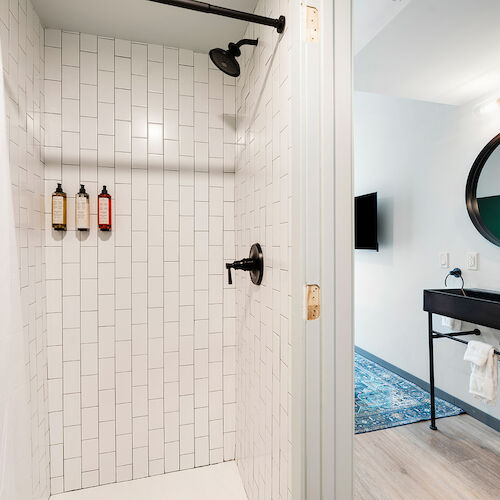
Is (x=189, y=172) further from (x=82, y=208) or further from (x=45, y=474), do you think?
(x=45, y=474)

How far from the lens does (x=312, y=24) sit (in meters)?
0.99

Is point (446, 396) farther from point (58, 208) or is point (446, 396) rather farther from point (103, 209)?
point (58, 208)

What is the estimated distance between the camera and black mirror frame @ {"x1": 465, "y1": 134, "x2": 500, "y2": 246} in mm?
2332

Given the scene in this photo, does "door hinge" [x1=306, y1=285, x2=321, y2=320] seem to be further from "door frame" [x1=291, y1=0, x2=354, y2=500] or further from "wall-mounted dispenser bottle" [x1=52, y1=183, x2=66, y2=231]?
"wall-mounted dispenser bottle" [x1=52, y1=183, x2=66, y2=231]

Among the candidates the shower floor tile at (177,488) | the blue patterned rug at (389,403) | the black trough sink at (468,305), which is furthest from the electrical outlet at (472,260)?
the shower floor tile at (177,488)

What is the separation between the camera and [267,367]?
133 cm

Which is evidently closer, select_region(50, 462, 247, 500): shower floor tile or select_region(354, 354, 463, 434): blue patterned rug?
select_region(50, 462, 247, 500): shower floor tile

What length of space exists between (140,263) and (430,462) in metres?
2.11

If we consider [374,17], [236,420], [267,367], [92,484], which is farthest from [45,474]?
[374,17]

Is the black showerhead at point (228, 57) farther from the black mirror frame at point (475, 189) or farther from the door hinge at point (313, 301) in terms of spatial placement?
the black mirror frame at point (475, 189)

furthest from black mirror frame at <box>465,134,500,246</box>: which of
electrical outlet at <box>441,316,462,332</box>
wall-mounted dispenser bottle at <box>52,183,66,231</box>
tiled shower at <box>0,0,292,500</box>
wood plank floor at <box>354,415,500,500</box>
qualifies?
wall-mounted dispenser bottle at <box>52,183,66,231</box>

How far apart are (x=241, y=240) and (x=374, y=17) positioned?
58.4 inches

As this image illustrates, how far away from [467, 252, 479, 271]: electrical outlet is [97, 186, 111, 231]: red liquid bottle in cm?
257

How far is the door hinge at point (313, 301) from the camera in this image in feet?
3.23
